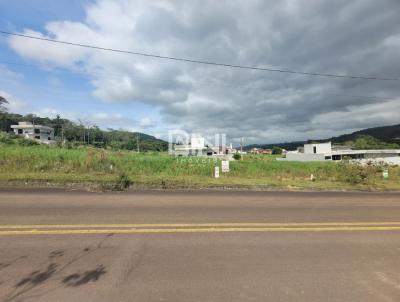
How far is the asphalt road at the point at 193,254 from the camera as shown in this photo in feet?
12.4

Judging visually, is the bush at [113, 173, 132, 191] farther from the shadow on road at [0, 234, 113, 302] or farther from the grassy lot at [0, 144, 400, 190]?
the shadow on road at [0, 234, 113, 302]

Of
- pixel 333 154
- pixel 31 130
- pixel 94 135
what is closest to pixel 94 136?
pixel 94 135

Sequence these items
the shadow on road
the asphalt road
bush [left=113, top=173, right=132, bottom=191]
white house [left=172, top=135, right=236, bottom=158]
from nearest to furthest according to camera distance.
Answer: the shadow on road, the asphalt road, bush [left=113, top=173, right=132, bottom=191], white house [left=172, top=135, right=236, bottom=158]

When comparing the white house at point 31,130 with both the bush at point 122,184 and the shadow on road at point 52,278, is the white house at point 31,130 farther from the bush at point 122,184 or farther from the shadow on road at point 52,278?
the shadow on road at point 52,278

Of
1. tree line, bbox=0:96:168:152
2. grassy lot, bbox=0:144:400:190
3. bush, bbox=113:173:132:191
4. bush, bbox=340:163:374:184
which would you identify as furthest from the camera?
tree line, bbox=0:96:168:152

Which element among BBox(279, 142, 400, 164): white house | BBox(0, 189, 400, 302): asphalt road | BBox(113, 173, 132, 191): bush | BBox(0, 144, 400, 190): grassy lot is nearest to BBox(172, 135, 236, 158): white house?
BBox(279, 142, 400, 164): white house

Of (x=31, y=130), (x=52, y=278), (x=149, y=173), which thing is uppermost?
(x=31, y=130)

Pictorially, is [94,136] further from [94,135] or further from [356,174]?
[356,174]

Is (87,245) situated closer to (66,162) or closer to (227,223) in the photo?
(227,223)

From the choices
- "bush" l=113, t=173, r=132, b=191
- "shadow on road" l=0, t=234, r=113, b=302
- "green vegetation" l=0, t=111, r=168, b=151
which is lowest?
"shadow on road" l=0, t=234, r=113, b=302

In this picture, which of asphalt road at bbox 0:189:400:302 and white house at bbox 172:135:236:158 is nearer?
asphalt road at bbox 0:189:400:302

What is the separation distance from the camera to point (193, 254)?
5.00 m

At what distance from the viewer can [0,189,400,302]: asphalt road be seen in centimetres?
378

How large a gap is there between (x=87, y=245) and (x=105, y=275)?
135 cm
